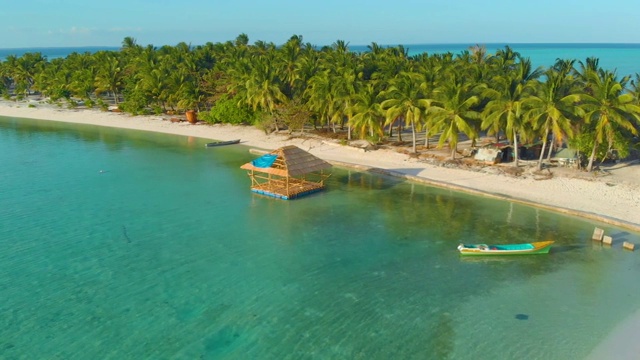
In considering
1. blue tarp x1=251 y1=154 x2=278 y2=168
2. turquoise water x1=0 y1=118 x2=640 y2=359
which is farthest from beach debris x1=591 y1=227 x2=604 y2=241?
blue tarp x1=251 y1=154 x2=278 y2=168

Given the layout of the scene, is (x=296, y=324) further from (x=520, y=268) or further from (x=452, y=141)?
(x=452, y=141)

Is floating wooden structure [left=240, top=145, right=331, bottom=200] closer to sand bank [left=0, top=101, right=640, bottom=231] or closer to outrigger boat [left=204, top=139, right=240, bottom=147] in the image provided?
sand bank [left=0, top=101, right=640, bottom=231]

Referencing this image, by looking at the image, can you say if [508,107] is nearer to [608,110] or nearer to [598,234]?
[608,110]

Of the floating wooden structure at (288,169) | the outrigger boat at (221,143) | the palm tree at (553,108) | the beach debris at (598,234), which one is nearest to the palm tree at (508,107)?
the palm tree at (553,108)

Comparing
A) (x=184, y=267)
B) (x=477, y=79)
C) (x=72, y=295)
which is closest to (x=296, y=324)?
(x=184, y=267)

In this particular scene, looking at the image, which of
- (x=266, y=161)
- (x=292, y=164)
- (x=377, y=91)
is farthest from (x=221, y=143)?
(x=292, y=164)
